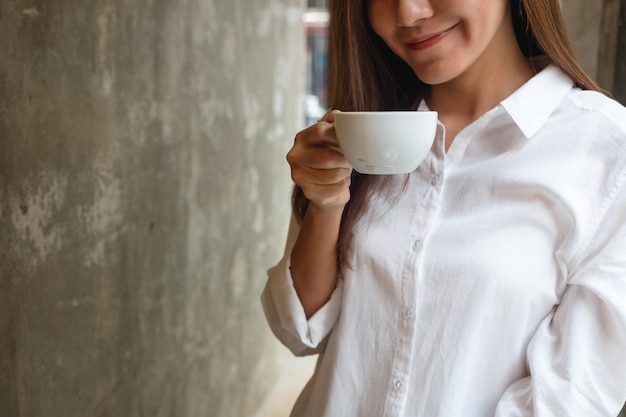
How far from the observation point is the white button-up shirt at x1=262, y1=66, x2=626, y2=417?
35.6 inches

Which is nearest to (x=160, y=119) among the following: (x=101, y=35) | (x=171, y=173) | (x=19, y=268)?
(x=171, y=173)

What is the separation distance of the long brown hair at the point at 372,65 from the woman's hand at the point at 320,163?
0.10m

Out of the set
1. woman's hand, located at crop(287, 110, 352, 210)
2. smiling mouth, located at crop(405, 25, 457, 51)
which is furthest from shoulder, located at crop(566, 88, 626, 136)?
woman's hand, located at crop(287, 110, 352, 210)

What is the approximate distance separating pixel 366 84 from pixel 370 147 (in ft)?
1.29

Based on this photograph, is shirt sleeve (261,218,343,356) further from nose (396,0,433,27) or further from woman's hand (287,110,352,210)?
nose (396,0,433,27)

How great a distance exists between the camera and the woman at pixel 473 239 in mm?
919

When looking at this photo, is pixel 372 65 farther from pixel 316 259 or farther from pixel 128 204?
pixel 128 204

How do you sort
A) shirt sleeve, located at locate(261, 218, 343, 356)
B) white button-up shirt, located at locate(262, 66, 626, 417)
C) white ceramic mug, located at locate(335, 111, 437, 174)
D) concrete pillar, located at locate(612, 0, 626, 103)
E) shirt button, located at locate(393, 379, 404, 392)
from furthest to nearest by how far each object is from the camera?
concrete pillar, located at locate(612, 0, 626, 103)
shirt sleeve, located at locate(261, 218, 343, 356)
shirt button, located at locate(393, 379, 404, 392)
white button-up shirt, located at locate(262, 66, 626, 417)
white ceramic mug, located at locate(335, 111, 437, 174)

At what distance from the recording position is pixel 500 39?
3.59ft

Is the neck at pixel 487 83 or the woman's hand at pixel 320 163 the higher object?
the neck at pixel 487 83

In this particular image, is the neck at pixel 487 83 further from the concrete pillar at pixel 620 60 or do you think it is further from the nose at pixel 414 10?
the concrete pillar at pixel 620 60

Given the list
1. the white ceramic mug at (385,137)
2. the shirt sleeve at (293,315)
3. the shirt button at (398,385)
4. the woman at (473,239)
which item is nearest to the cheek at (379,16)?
the woman at (473,239)

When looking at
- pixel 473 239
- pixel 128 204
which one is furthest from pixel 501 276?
pixel 128 204

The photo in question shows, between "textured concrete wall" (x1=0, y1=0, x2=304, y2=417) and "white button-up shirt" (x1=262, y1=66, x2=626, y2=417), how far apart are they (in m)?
0.57
